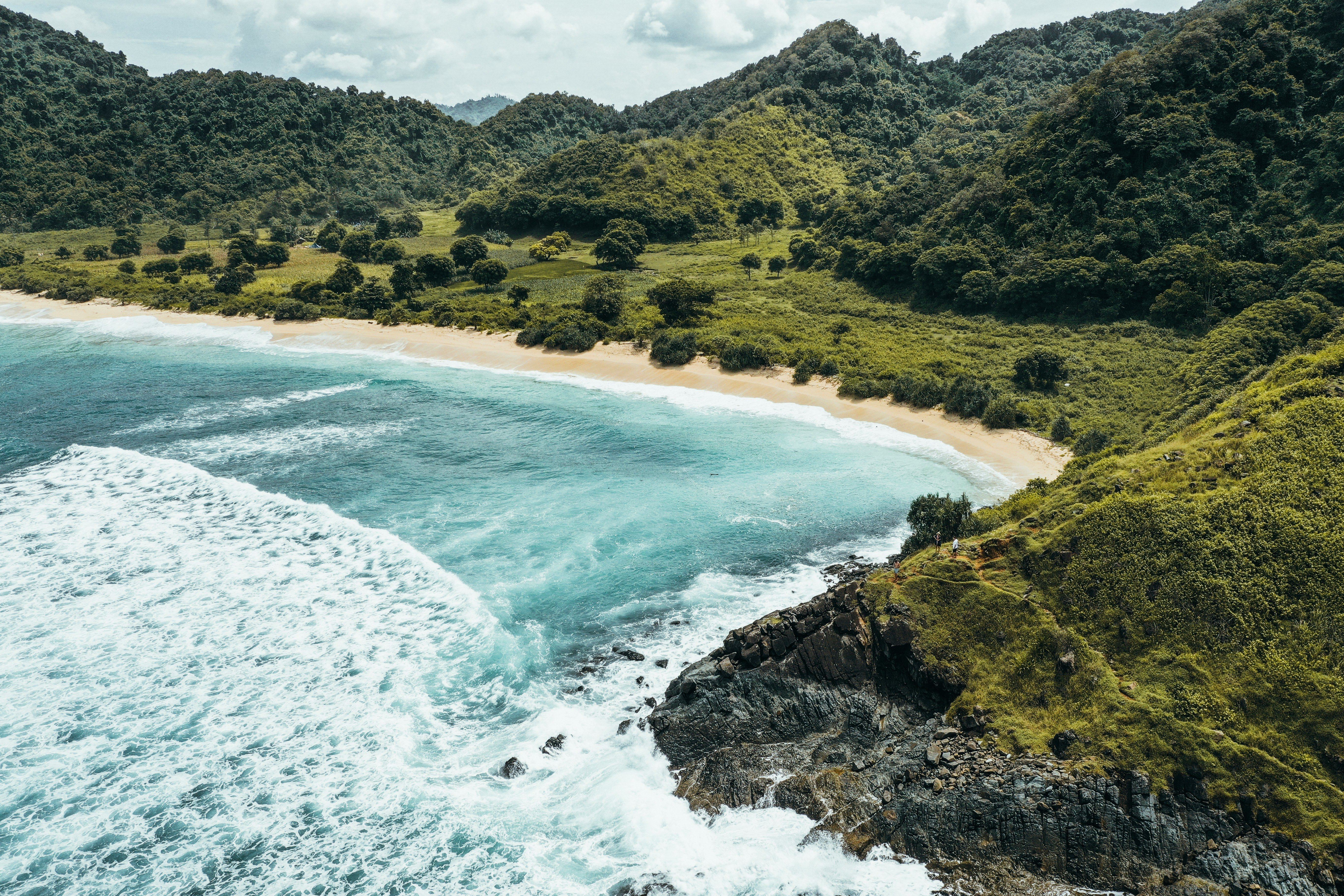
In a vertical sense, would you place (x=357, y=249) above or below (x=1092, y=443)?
above

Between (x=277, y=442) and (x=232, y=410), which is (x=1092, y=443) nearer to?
(x=277, y=442)

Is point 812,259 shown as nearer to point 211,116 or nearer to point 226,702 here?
point 226,702

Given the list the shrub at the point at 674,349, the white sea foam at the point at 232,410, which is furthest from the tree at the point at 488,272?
the shrub at the point at 674,349

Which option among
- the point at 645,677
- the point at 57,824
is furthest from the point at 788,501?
the point at 57,824

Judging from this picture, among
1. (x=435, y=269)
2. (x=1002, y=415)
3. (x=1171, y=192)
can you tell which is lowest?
(x=1002, y=415)

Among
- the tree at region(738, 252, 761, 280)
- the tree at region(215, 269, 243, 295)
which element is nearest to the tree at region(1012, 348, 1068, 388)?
the tree at region(738, 252, 761, 280)

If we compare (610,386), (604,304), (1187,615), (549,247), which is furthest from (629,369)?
(549,247)

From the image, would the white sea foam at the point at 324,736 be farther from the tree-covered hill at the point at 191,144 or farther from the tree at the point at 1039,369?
the tree-covered hill at the point at 191,144

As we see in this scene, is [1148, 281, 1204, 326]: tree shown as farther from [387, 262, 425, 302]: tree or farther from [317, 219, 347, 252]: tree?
[317, 219, 347, 252]: tree
